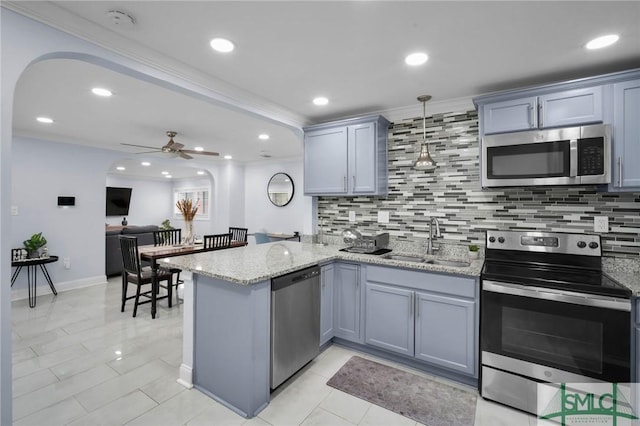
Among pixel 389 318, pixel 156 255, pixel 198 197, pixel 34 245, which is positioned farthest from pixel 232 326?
pixel 198 197

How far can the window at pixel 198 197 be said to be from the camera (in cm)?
907

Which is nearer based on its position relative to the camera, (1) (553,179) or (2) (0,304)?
(2) (0,304)

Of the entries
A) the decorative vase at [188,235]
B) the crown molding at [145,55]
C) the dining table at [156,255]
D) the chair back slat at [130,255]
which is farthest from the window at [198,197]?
the crown molding at [145,55]

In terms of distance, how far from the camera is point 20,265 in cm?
390

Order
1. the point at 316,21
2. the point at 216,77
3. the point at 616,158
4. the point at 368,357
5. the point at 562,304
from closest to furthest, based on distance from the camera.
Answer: the point at 316,21 → the point at 562,304 → the point at 616,158 → the point at 216,77 → the point at 368,357

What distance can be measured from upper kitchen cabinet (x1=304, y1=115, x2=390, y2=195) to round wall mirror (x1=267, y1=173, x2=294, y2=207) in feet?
10.5

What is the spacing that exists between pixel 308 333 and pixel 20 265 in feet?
13.6

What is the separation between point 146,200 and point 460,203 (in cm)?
996

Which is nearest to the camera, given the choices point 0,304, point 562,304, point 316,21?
point 0,304

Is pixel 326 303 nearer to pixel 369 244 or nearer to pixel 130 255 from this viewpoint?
pixel 369 244

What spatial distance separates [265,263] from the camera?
89.7 inches

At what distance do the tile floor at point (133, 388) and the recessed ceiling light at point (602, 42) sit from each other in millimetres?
2355

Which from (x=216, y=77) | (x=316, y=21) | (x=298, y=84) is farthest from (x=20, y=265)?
(x=316, y=21)

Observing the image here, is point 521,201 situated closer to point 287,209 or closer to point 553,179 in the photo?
point 553,179
